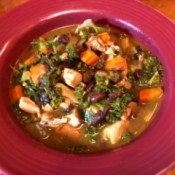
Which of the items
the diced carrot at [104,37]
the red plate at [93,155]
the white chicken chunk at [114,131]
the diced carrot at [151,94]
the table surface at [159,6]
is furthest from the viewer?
the table surface at [159,6]

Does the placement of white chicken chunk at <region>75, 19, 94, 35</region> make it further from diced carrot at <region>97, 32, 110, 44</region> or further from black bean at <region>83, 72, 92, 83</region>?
black bean at <region>83, 72, 92, 83</region>

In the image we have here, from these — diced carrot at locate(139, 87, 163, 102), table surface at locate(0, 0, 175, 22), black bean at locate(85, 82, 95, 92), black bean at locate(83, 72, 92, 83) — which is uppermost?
table surface at locate(0, 0, 175, 22)

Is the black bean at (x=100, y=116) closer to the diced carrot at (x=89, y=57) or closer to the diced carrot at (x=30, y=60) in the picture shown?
the diced carrot at (x=89, y=57)

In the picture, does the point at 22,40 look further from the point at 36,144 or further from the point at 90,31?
the point at 36,144

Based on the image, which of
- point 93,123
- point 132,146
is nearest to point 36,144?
point 93,123

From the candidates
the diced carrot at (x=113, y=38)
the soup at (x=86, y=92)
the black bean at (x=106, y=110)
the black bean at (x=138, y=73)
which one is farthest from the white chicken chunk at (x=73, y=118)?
the diced carrot at (x=113, y=38)

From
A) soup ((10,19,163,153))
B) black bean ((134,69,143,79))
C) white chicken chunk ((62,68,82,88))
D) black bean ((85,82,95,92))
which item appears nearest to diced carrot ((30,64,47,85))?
soup ((10,19,163,153))
